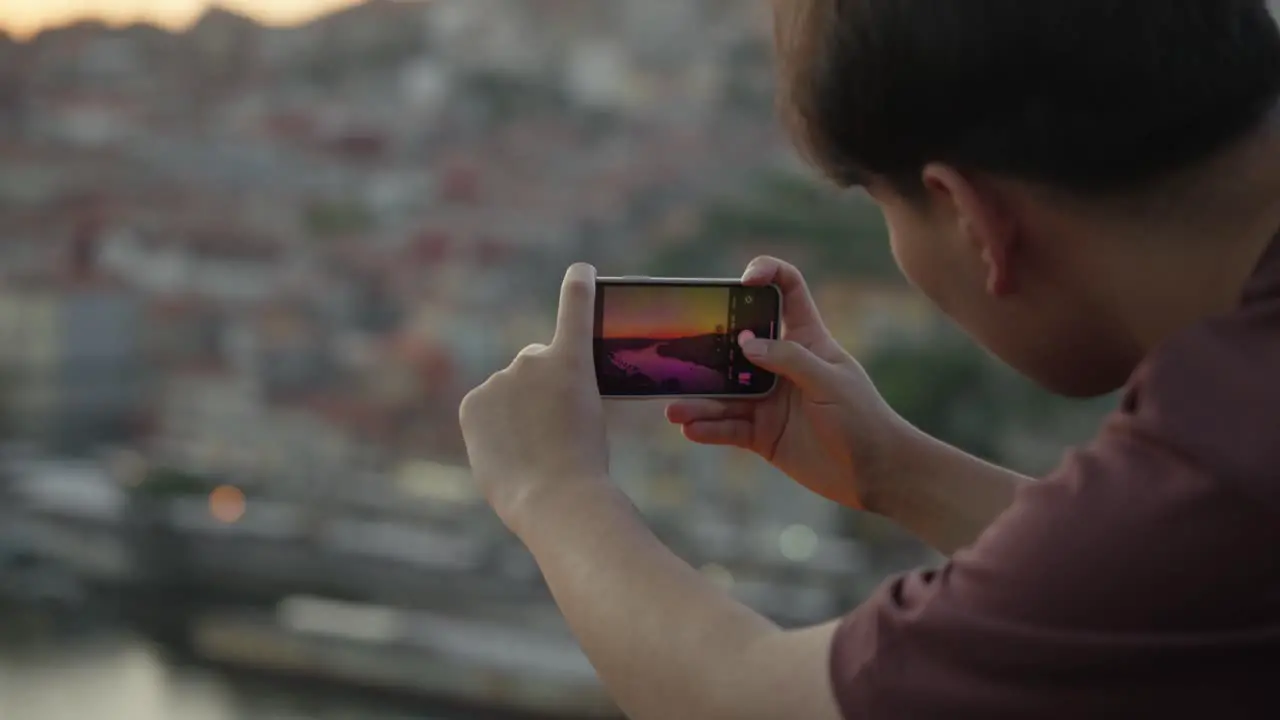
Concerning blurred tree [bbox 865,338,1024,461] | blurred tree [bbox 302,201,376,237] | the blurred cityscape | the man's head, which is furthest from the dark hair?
blurred tree [bbox 302,201,376,237]

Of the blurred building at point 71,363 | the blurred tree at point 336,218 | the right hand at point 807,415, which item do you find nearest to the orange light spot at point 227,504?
the blurred building at point 71,363

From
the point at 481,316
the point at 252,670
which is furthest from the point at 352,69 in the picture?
the point at 252,670

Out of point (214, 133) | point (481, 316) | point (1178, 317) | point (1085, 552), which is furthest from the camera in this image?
point (214, 133)

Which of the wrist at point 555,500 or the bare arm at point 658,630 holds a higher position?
the wrist at point 555,500

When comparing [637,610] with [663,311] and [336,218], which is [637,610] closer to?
[663,311]

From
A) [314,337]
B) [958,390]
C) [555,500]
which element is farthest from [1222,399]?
[314,337]

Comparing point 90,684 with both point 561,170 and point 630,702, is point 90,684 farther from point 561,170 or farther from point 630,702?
point 630,702

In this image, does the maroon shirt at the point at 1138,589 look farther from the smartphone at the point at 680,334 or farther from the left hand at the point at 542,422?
the smartphone at the point at 680,334
